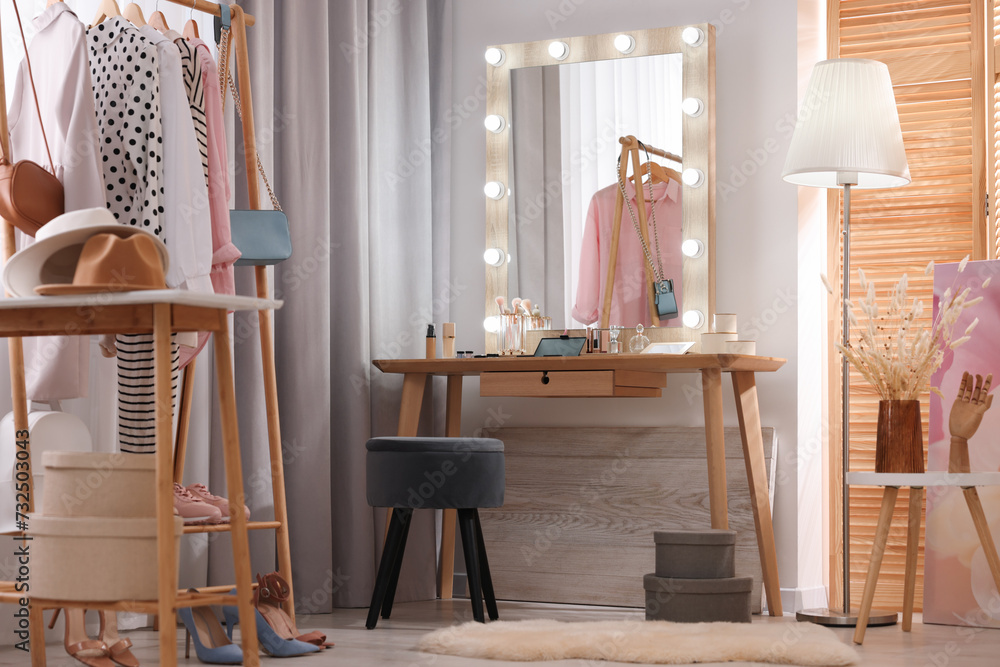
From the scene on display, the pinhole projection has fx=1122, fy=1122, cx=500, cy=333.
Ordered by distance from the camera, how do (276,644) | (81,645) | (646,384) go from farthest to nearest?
(646,384), (276,644), (81,645)

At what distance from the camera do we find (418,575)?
3715 mm

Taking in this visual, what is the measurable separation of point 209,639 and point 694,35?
242 cm

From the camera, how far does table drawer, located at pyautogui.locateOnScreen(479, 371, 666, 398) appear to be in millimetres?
3217

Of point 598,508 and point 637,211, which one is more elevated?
point 637,211

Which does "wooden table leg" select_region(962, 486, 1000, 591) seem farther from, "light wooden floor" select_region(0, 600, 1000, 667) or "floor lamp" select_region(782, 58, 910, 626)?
"floor lamp" select_region(782, 58, 910, 626)

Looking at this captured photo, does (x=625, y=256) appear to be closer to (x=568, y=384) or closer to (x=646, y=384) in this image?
(x=646, y=384)

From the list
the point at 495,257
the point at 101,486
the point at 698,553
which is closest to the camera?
the point at 101,486

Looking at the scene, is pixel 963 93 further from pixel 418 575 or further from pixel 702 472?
pixel 418 575

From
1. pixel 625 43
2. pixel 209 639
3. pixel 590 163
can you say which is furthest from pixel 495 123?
pixel 209 639

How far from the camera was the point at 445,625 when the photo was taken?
10.2 ft

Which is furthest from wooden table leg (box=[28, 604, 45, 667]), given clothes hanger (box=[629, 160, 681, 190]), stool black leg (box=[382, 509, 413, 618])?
clothes hanger (box=[629, 160, 681, 190])

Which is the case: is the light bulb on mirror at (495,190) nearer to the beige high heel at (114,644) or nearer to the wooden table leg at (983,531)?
the wooden table leg at (983,531)

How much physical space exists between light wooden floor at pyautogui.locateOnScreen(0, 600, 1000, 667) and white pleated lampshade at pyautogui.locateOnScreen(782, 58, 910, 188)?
1.26m

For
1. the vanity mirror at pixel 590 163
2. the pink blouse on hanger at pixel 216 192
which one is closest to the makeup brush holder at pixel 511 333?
the vanity mirror at pixel 590 163
